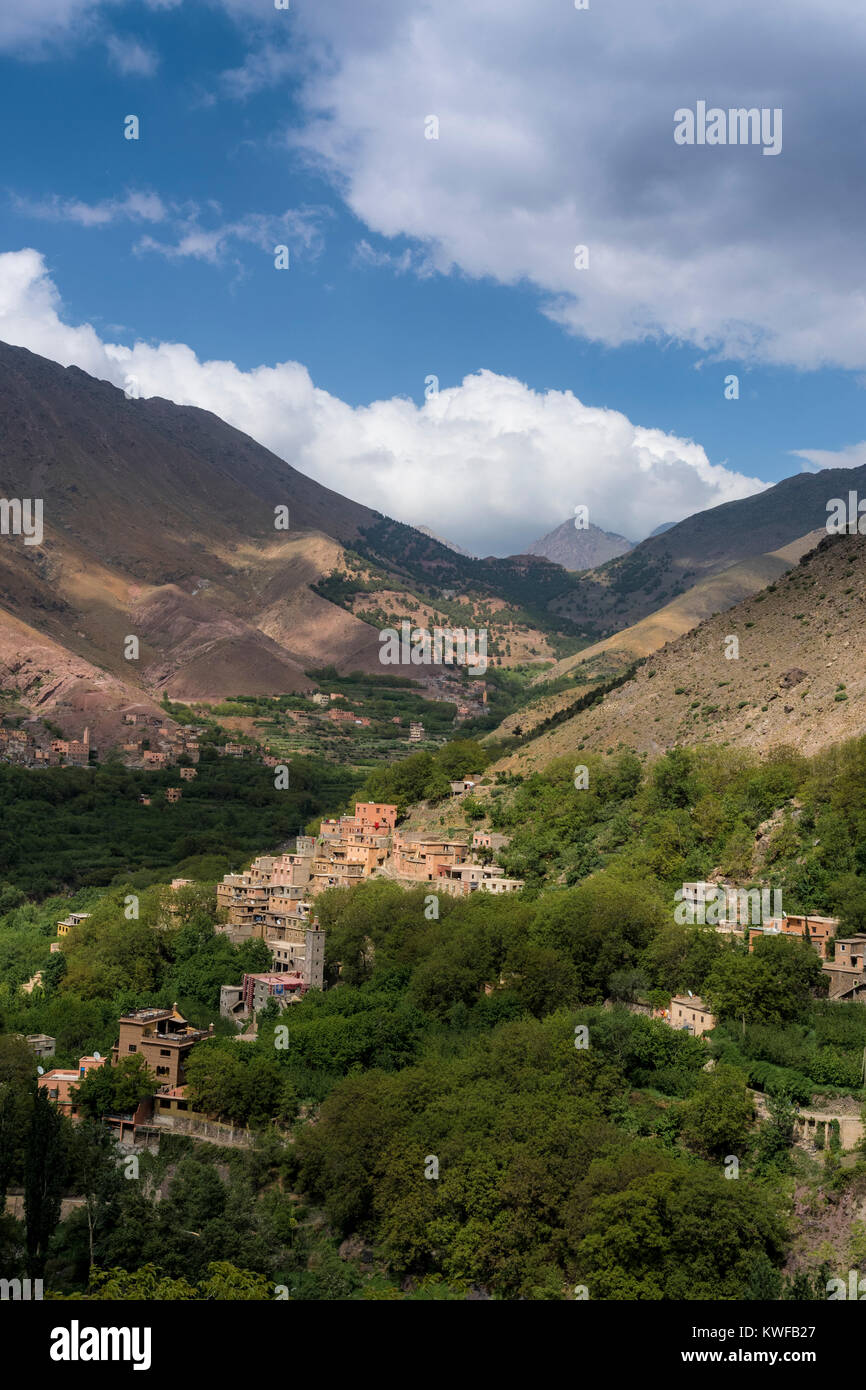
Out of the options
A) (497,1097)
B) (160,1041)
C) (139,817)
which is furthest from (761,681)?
(139,817)

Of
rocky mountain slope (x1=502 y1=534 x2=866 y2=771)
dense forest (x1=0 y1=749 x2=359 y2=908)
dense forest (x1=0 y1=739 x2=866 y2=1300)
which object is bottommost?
dense forest (x1=0 y1=739 x2=866 y2=1300)

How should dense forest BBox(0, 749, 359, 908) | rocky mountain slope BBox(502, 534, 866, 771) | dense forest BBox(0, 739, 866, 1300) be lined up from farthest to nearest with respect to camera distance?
dense forest BBox(0, 749, 359, 908) < rocky mountain slope BBox(502, 534, 866, 771) < dense forest BBox(0, 739, 866, 1300)

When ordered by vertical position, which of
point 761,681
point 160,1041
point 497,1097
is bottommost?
point 497,1097

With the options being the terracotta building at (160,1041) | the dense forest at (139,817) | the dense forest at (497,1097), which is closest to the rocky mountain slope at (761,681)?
the dense forest at (497,1097)

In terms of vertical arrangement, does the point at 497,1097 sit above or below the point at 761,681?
below

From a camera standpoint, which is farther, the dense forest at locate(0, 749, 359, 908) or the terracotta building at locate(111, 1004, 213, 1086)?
the dense forest at locate(0, 749, 359, 908)

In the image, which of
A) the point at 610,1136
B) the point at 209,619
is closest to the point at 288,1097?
the point at 610,1136

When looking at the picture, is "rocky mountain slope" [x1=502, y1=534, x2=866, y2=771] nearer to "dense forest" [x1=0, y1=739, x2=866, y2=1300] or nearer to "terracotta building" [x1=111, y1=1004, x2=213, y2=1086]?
"dense forest" [x1=0, y1=739, x2=866, y2=1300]

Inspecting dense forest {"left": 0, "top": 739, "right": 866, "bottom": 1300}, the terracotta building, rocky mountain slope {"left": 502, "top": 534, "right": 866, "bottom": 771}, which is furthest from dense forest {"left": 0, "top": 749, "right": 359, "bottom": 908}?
the terracotta building

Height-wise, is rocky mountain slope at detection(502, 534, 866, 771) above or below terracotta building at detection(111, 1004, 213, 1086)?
above

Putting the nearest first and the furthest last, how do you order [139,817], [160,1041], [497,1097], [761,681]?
[497,1097], [160,1041], [761,681], [139,817]

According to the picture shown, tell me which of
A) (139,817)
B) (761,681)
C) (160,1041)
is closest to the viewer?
Answer: (160,1041)

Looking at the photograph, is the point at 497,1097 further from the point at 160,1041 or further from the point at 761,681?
the point at 761,681
